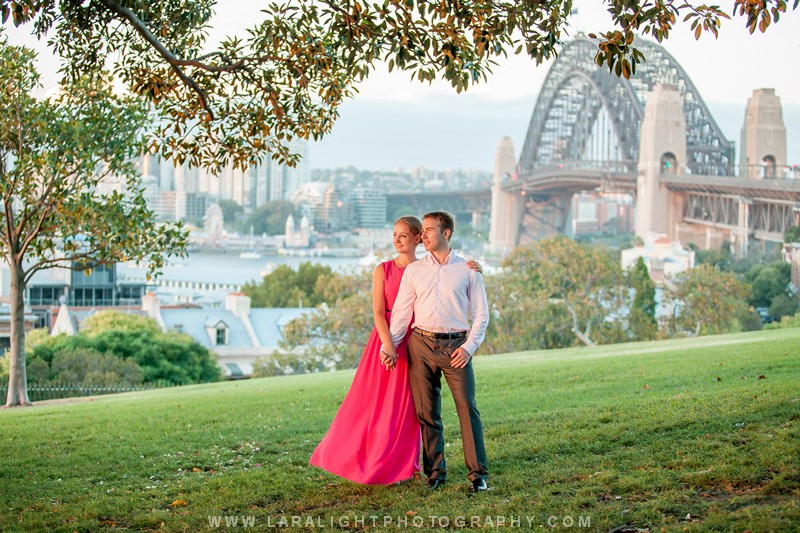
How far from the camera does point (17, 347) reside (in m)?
16.4

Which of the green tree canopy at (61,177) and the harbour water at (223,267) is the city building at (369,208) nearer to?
the harbour water at (223,267)

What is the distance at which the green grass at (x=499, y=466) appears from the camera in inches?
214

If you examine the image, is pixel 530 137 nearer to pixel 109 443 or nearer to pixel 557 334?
pixel 557 334

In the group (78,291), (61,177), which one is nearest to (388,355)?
(61,177)

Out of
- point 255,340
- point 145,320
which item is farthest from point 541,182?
point 145,320

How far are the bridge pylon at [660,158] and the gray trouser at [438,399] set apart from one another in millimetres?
63479

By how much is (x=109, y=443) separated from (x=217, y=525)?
3.54 m

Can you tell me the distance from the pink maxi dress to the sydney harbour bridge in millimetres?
50830

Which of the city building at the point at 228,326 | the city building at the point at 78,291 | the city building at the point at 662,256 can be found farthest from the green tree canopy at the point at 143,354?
the city building at the point at 662,256

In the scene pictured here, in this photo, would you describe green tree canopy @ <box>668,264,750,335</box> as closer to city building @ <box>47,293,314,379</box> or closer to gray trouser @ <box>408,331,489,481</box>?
city building @ <box>47,293,314,379</box>

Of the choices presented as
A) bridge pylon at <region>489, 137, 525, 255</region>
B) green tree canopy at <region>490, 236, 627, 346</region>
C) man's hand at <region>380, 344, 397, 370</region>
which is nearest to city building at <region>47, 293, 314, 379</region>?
green tree canopy at <region>490, 236, 627, 346</region>

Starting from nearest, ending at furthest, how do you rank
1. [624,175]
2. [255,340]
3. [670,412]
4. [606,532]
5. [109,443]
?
[606,532] → [670,412] → [109,443] → [255,340] → [624,175]

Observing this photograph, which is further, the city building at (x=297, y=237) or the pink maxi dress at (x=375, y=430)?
A: the city building at (x=297, y=237)

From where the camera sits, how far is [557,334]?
34781 millimetres
